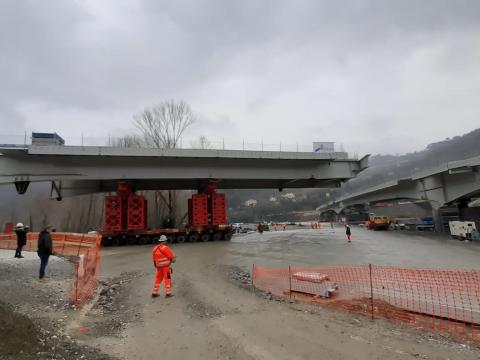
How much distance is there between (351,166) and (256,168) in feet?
30.2

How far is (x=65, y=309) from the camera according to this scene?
6.43 m

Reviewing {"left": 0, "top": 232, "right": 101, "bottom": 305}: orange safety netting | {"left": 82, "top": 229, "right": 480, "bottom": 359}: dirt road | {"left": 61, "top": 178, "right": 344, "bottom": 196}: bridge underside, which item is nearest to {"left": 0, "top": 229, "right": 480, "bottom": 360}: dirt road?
{"left": 82, "top": 229, "right": 480, "bottom": 359}: dirt road

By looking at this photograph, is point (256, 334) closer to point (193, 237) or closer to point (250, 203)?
point (193, 237)

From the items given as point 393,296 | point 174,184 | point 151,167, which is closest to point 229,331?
point 393,296

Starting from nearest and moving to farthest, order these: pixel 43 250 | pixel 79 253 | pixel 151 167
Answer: pixel 43 250 < pixel 79 253 < pixel 151 167

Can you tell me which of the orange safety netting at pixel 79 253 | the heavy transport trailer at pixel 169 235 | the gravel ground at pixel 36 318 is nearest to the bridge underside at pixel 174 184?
the heavy transport trailer at pixel 169 235

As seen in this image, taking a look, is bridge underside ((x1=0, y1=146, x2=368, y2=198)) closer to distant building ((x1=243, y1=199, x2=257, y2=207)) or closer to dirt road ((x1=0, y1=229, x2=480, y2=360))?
dirt road ((x1=0, y1=229, x2=480, y2=360))

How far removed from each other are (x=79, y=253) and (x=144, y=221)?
11025mm

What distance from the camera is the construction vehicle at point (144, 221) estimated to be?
84.6 feet

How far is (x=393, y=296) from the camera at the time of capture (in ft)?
26.3

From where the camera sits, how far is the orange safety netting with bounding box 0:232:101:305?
25.0 ft

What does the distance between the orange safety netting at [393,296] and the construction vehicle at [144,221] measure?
1738 cm

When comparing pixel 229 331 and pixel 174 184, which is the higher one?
pixel 174 184

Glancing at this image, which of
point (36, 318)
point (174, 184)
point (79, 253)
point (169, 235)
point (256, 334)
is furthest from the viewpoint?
point (174, 184)
